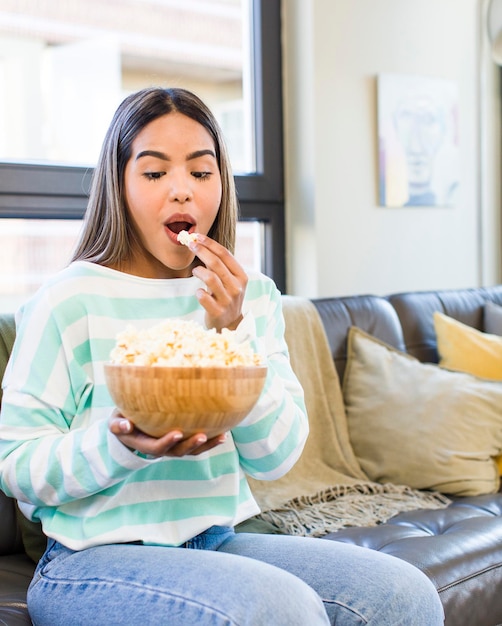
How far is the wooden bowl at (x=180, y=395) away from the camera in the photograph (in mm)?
1057

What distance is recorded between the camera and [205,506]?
1353mm

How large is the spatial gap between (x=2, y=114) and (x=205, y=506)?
1562 mm

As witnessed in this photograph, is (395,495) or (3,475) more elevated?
(3,475)

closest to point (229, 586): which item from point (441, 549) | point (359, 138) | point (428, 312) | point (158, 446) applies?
point (158, 446)

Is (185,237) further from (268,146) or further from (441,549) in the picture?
(268,146)

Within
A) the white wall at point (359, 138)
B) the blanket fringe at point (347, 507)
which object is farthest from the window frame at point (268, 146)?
the blanket fringe at point (347, 507)

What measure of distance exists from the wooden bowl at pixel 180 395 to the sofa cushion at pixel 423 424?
1291 millimetres

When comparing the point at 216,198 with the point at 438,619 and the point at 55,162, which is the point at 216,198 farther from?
the point at 55,162

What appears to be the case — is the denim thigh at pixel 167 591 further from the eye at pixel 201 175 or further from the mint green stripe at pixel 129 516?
the eye at pixel 201 175

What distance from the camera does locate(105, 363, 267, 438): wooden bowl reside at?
1057 millimetres

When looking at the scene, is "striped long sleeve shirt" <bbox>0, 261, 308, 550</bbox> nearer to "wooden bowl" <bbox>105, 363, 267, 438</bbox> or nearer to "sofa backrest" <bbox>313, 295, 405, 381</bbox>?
"wooden bowl" <bbox>105, 363, 267, 438</bbox>

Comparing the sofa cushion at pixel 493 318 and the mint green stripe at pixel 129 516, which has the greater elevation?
the sofa cushion at pixel 493 318

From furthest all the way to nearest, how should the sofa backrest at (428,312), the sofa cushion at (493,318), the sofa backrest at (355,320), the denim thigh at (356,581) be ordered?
the sofa cushion at (493,318) < the sofa backrest at (428,312) < the sofa backrest at (355,320) < the denim thigh at (356,581)

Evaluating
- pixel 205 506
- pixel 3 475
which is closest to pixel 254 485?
pixel 205 506
